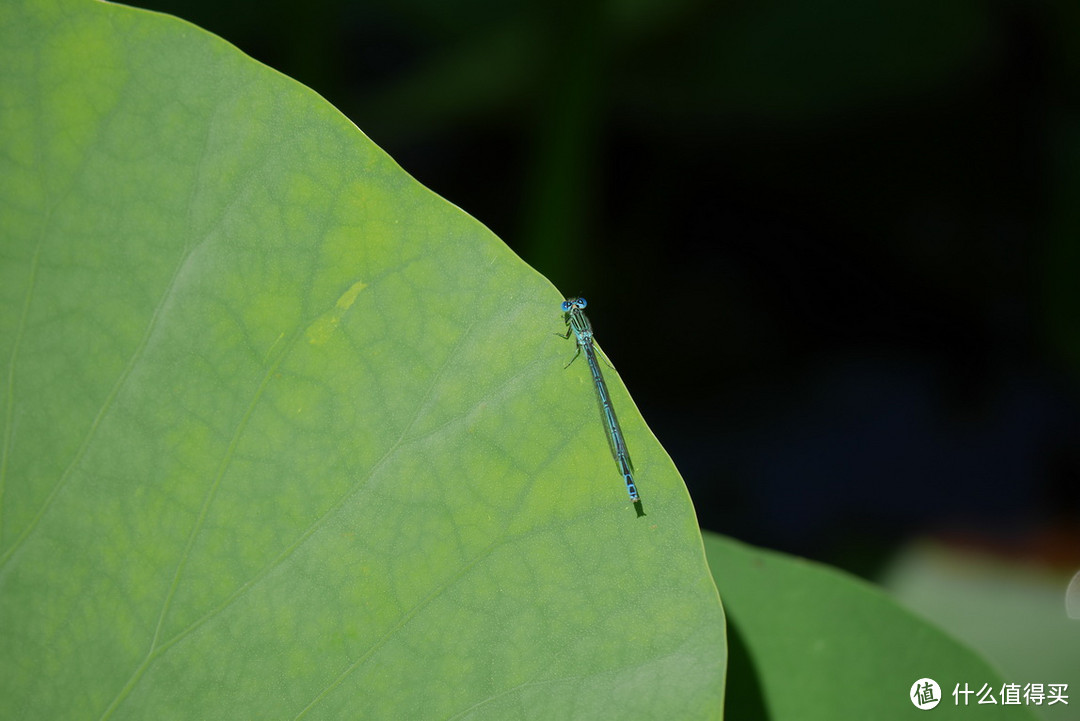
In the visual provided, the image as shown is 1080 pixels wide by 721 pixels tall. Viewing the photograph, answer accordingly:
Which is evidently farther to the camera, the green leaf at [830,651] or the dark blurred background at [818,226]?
the dark blurred background at [818,226]

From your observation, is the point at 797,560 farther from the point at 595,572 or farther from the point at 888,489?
the point at 888,489

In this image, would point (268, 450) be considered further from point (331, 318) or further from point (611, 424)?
point (611, 424)

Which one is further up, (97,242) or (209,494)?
(97,242)

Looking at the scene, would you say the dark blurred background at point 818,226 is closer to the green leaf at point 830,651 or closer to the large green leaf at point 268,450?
the green leaf at point 830,651

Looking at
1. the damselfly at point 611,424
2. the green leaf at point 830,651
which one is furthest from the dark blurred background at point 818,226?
the damselfly at point 611,424

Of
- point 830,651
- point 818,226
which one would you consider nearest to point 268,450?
point 830,651

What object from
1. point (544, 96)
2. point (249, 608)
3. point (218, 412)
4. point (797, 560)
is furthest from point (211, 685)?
point (544, 96)

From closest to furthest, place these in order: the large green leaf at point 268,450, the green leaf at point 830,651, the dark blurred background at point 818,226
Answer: the large green leaf at point 268,450 < the green leaf at point 830,651 < the dark blurred background at point 818,226
